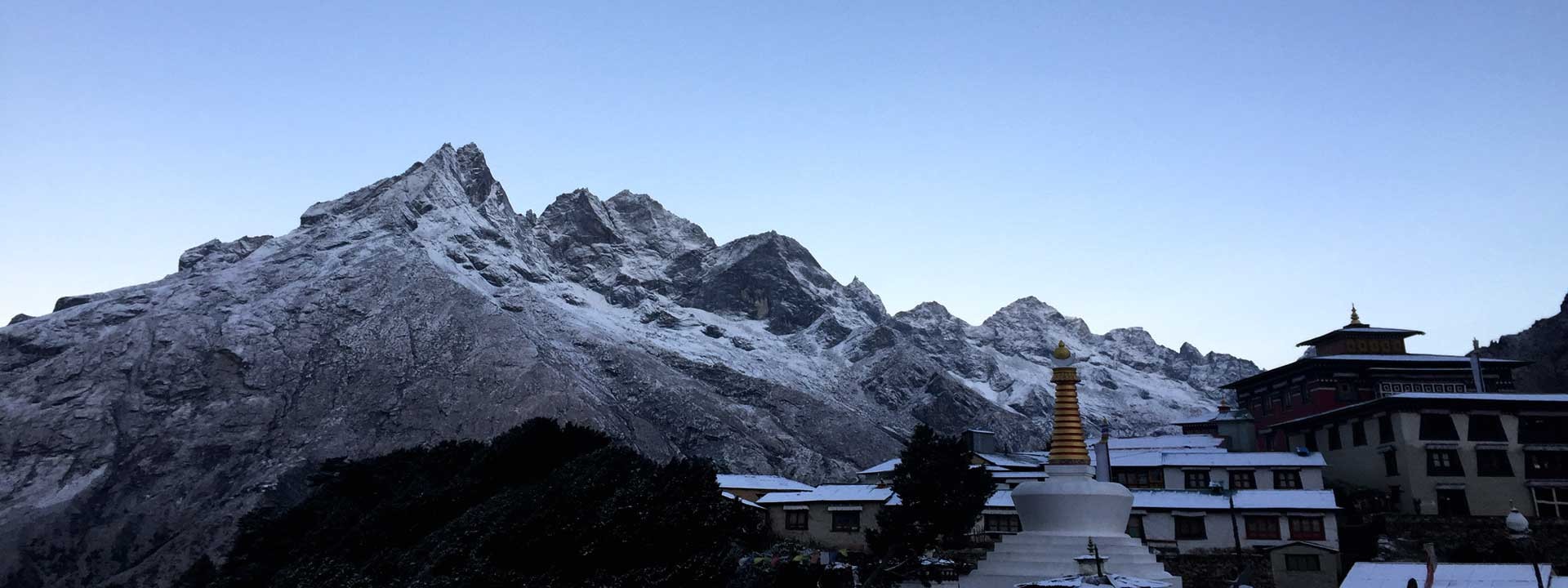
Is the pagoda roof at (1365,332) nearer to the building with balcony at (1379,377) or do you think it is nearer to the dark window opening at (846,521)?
the building with balcony at (1379,377)

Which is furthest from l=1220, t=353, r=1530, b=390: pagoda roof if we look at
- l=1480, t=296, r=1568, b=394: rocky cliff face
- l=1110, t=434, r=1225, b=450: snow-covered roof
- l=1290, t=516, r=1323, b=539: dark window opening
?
l=1480, t=296, r=1568, b=394: rocky cliff face

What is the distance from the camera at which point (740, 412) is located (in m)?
149

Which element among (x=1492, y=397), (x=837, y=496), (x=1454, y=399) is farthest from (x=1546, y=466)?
(x=837, y=496)

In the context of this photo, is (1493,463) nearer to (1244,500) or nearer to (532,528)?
(1244,500)

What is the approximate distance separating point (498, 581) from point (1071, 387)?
2282 centimetres

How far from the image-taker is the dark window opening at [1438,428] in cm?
4941

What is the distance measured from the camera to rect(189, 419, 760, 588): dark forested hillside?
22.2 meters

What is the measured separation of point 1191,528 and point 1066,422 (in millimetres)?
16316

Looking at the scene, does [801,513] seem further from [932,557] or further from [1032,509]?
[1032,509]

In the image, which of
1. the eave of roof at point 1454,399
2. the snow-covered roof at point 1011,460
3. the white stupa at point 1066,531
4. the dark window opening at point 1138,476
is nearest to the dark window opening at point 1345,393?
the eave of roof at point 1454,399

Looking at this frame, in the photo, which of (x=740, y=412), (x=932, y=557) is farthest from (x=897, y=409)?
(x=932, y=557)

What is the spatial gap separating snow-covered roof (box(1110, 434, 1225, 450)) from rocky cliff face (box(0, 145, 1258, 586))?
63.1 metres

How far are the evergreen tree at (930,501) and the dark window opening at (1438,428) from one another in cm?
2168

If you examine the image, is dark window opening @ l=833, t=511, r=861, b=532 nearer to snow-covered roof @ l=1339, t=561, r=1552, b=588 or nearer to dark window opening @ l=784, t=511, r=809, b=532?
dark window opening @ l=784, t=511, r=809, b=532
